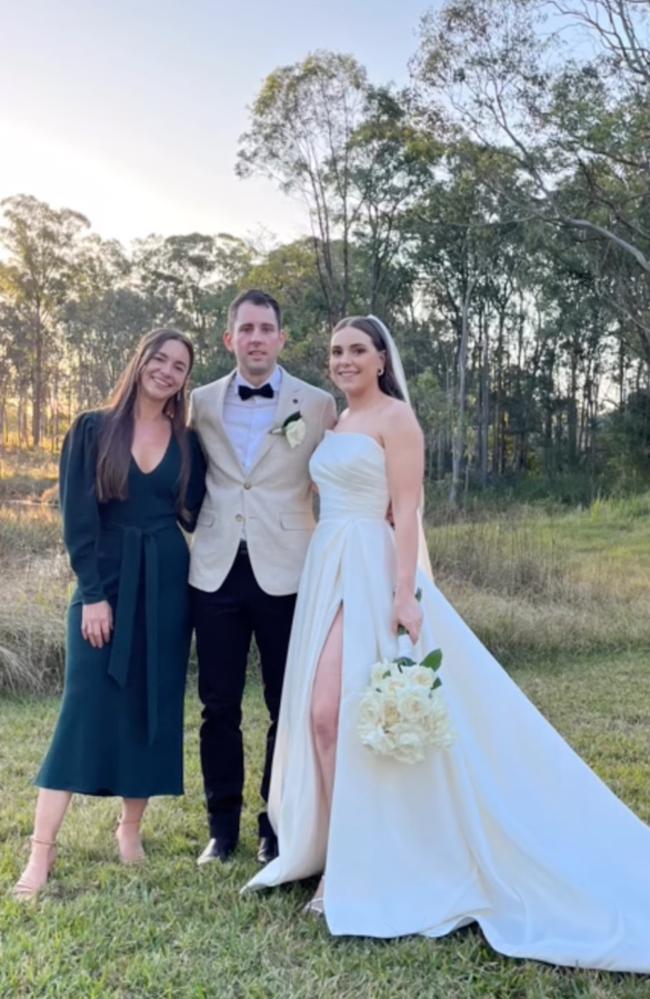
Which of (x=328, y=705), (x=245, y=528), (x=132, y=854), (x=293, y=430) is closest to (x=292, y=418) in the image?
(x=293, y=430)

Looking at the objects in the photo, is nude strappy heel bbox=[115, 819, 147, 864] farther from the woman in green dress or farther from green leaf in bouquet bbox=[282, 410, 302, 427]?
green leaf in bouquet bbox=[282, 410, 302, 427]

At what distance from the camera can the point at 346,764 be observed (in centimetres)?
293

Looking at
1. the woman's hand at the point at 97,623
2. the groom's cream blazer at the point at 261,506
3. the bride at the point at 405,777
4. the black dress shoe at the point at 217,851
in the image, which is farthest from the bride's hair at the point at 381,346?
the black dress shoe at the point at 217,851

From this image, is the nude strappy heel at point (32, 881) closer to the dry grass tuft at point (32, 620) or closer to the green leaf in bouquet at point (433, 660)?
the green leaf in bouquet at point (433, 660)

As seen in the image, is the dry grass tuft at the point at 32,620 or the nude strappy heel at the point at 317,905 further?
the dry grass tuft at the point at 32,620

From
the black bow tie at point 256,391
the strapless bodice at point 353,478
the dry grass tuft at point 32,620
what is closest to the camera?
the strapless bodice at point 353,478

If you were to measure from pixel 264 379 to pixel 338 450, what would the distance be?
54 cm

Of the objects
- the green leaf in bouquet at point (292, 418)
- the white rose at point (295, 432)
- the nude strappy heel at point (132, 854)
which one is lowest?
the nude strappy heel at point (132, 854)

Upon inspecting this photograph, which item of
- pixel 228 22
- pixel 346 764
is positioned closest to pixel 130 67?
pixel 228 22

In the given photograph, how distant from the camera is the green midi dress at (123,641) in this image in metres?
3.20

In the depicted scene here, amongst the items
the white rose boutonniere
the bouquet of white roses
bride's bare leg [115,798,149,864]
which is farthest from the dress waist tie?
the bouquet of white roses

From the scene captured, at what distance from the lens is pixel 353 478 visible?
3.13 metres

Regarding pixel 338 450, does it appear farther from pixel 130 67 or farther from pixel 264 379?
pixel 130 67

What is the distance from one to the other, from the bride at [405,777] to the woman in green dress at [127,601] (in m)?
0.49
